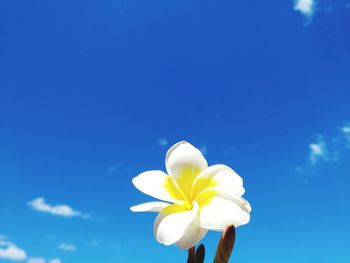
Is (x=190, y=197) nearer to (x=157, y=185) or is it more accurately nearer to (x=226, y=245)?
(x=157, y=185)

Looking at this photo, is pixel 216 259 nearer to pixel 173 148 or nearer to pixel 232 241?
pixel 232 241

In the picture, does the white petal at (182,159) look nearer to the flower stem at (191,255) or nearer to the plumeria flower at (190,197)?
the plumeria flower at (190,197)

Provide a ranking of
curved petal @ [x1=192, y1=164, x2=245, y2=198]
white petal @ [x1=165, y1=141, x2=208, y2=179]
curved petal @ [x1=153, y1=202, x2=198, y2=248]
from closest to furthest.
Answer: curved petal @ [x1=153, y1=202, x2=198, y2=248] < curved petal @ [x1=192, y1=164, x2=245, y2=198] < white petal @ [x1=165, y1=141, x2=208, y2=179]

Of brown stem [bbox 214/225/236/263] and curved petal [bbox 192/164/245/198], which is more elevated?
curved petal [bbox 192/164/245/198]

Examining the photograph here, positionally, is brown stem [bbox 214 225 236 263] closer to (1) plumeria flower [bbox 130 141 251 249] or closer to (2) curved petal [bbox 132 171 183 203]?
(1) plumeria flower [bbox 130 141 251 249]

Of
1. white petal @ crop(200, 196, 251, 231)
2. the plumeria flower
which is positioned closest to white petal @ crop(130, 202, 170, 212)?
the plumeria flower

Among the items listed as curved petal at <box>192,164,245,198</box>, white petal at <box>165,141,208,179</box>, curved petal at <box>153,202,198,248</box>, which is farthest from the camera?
white petal at <box>165,141,208,179</box>

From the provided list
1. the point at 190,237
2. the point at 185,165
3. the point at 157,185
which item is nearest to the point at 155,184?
the point at 157,185

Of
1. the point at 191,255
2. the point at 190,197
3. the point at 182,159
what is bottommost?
the point at 191,255
